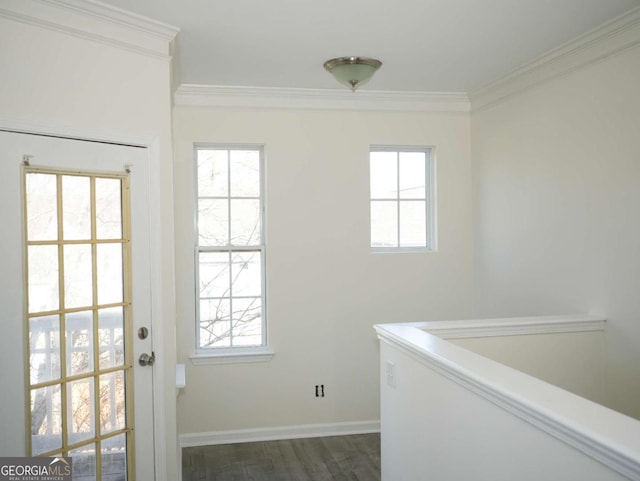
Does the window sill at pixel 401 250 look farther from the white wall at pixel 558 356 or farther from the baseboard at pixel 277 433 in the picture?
the white wall at pixel 558 356

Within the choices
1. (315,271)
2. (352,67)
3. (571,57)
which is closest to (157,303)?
(315,271)

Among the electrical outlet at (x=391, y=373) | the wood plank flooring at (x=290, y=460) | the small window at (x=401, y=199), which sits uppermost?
the small window at (x=401, y=199)

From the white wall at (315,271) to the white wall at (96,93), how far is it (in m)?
1.10

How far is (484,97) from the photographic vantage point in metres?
4.40

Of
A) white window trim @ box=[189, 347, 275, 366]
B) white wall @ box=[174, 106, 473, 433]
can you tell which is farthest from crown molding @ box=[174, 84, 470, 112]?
white window trim @ box=[189, 347, 275, 366]

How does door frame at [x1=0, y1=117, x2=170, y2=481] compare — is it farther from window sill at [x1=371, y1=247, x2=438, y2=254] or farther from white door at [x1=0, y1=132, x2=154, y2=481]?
window sill at [x1=371, y1=247, x2=438, y2=254]

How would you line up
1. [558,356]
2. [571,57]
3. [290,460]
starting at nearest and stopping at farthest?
1. [558,356]
2. [571,57]
3. [290,460]

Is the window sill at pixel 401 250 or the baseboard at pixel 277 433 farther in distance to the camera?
the window sill at pixel 401 250

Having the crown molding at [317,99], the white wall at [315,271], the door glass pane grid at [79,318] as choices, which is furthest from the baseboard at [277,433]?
the crown molding at [317,99]

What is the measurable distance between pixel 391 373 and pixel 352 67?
1.92m

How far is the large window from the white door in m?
1.32

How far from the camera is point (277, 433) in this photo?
4.33 metres

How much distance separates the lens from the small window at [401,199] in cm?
460

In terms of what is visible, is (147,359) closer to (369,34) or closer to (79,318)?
(79,318)
